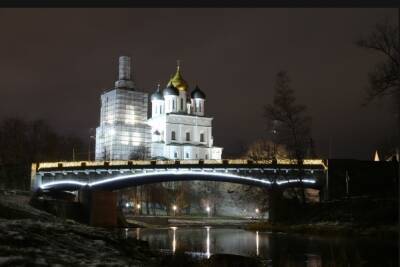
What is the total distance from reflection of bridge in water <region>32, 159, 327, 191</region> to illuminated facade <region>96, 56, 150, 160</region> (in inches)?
2196

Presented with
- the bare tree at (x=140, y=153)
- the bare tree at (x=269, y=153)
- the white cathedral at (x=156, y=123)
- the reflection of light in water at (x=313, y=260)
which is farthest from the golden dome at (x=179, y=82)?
the reflection of light in water at (x=313, y=260)

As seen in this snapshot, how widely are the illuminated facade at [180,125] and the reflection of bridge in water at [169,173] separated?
184 feet

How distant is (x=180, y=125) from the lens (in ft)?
411

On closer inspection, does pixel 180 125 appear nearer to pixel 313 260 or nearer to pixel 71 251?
pixel 313 260

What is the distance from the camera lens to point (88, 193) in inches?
2484

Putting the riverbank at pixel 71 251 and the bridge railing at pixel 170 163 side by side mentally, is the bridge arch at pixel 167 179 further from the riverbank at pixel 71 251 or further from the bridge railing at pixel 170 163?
the riverbank at pixel 71 251

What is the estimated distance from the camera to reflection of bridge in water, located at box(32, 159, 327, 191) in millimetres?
55531

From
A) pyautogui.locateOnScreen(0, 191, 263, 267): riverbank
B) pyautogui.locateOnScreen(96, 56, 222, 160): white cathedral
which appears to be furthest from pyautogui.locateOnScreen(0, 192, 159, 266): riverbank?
pyautogui.locateOnScreen(96, 56, 222, 160): white cathedral

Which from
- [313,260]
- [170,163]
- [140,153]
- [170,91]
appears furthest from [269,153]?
[170,91]

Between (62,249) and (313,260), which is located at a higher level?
(62,249)

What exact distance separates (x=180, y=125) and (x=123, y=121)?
38.1 feet

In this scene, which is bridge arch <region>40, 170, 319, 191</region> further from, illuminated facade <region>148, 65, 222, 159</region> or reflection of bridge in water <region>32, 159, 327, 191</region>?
illuminated facade <region>148, 65, 222, 159</region>
